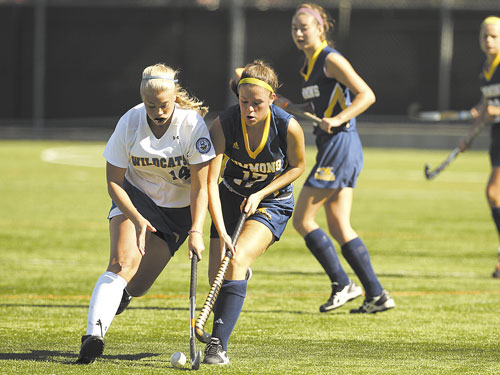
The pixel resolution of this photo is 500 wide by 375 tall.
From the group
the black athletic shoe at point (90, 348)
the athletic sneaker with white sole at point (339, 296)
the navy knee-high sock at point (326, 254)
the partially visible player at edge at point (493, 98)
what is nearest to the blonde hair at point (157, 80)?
the black athletic shoe at point (90, 348)

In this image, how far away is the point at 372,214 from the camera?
11523 mm

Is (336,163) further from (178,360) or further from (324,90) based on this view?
(178,360)

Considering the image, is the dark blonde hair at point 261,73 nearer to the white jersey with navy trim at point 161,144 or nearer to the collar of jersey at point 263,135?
the collar of jersey at point 263,135

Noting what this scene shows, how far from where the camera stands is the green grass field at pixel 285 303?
14.8ft

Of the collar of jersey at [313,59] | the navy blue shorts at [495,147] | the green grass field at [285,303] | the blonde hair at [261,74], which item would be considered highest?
the blonde hair at [261,74]

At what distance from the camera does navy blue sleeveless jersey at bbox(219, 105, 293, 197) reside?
467cm

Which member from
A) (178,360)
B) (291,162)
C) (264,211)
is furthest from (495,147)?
(178,360)

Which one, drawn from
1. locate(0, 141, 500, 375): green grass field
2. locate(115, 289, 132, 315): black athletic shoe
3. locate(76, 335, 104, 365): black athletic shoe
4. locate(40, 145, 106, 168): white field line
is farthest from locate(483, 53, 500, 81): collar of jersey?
locate(40, 145, 106, 168): white field line

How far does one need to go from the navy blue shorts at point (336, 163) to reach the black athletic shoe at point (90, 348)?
2.23 metres

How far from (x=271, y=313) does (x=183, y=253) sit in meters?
Answer: 2.86

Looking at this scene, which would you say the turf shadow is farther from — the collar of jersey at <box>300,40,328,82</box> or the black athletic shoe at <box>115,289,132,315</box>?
the collar of jersey at <box>300,40,328,82</box>

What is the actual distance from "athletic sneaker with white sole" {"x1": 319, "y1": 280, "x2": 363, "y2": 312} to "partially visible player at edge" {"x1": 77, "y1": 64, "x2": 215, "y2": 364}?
1394mm

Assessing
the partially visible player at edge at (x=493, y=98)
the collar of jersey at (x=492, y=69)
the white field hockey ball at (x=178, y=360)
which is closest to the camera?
the white field hockey ball at (x=178, y=360)

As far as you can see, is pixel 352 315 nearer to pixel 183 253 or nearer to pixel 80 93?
pixel 183 253
